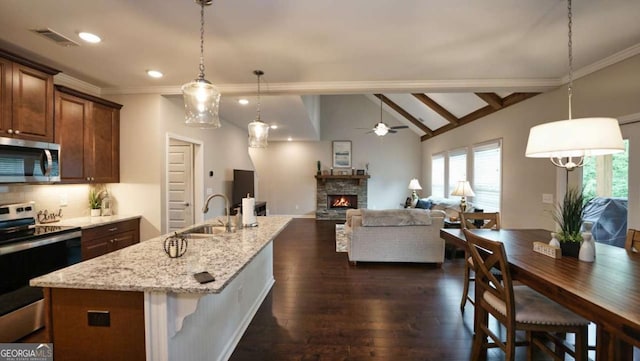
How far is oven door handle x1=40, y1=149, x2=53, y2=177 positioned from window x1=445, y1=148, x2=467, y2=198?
6518 mm

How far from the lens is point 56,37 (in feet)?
7.99

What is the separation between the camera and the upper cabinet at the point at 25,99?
7.83 feet

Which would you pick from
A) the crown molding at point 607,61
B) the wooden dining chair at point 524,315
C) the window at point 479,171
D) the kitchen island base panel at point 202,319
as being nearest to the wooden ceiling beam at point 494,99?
the window at point 479,171

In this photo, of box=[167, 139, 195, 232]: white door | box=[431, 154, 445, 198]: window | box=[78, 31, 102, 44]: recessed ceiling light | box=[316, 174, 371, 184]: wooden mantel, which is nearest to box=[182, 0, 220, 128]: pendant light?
box=[78, 31, 102, 44]: recessed ceiling light

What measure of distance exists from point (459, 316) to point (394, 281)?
3.20 feet

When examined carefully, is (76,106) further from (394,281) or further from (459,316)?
(459,316)

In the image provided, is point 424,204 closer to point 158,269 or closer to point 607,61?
point 607,61

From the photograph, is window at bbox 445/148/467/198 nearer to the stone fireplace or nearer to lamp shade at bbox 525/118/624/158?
the stone fireplace

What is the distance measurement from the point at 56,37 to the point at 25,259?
1915 mm

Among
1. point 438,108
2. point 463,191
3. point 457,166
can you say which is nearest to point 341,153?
point 438,108

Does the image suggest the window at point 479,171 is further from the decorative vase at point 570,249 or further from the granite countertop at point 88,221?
the granite countertop at point 88,221

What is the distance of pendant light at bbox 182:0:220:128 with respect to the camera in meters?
2.03

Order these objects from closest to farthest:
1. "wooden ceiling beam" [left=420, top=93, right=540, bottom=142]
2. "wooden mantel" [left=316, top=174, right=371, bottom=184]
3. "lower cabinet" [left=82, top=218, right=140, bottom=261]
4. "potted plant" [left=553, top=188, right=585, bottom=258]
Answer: "potted plant" [left=553, top=188, right=585, bottom=258] < "lower cabinet" [left=82, top=218, right=140, bottom=261] < "wooden ceiling beam" [left=420, top=93, right=540, bottom=142] < "wooden mantel" [left=316, top=174, right=371, bottom=184]

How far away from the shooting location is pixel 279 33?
2406mm
